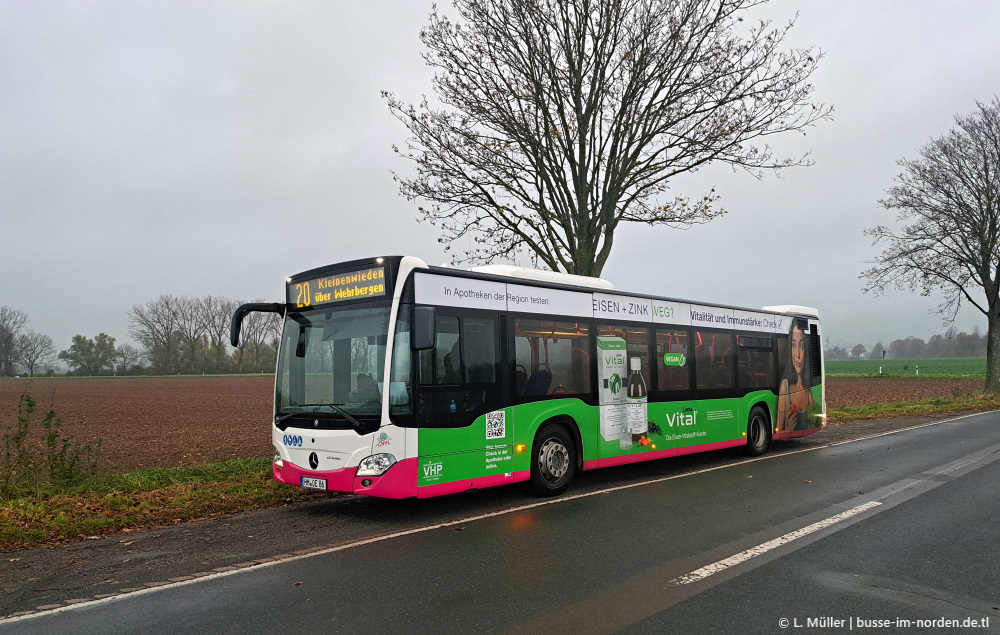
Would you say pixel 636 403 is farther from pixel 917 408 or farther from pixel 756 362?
pixel 917 408

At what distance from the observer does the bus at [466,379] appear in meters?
7.36

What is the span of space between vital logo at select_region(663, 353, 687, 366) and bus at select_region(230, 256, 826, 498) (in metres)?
0.03

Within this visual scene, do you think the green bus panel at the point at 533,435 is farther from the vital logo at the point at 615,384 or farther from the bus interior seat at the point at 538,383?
the vital logo at the point at 615,384

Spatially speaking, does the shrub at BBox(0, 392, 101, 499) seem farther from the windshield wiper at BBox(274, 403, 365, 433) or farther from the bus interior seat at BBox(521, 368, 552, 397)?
the bus interior seat at BBox(521, 368, 552, 397)

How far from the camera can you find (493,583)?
5066 millimetres

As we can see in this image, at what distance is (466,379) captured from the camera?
7965 mm

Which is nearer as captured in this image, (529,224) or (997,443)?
(997,443)

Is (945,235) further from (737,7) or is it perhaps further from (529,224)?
(529,224)

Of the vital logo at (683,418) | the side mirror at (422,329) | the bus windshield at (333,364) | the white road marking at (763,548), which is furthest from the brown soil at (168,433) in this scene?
the white road marking at (763,548)

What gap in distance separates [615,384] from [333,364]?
14.0 ft

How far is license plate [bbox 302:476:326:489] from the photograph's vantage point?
7.52 m

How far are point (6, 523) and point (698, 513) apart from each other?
743 centimetres

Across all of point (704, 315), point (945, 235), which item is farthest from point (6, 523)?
point (945, 235)

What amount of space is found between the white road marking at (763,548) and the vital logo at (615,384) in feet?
11.4
